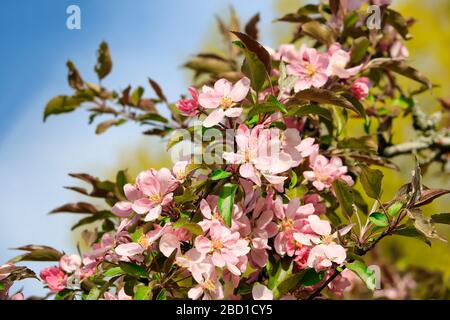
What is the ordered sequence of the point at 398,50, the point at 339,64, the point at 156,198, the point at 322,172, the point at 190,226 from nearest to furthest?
the point at 190,226 < the point at 156,198 < the point at 322,172 < the point at 339,64 < the point at 398,50

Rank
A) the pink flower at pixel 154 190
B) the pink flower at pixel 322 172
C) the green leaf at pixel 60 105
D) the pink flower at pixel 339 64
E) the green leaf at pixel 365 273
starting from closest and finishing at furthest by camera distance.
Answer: the green leaf at pixel 365 273 → the pink flower at pixel 154 190 → the pink flower at pixel 322 172 → the pink flower at pixel 339 64 → the green leaf at pixel 60 105

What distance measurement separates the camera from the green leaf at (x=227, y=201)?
3.91 feet

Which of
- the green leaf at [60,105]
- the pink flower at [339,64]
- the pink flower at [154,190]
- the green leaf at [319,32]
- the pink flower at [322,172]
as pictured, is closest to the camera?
the pink flower at [154,190]

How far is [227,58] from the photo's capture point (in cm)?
224

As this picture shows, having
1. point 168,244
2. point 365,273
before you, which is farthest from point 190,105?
point 365,273

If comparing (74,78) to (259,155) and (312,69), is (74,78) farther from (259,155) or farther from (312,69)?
(259,155)

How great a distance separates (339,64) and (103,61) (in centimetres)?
94

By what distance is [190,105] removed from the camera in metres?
1.33

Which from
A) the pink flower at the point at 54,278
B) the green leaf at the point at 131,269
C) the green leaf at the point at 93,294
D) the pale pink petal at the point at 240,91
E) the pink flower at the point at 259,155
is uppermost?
the pale pink petal at the point at 240,91

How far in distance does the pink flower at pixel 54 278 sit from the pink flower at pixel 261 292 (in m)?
0.53

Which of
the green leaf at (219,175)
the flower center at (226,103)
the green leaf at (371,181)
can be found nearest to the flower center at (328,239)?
the green leaf at (371,181)

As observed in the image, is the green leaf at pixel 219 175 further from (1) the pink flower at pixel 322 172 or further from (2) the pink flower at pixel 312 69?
(2) the pink flower at pixel 312 69

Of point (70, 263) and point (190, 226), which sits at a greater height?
point (190, 226)
